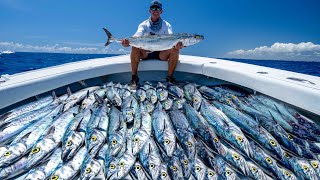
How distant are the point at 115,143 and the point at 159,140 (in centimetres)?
54

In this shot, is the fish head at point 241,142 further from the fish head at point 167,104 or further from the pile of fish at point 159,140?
the fish head at point 167,104

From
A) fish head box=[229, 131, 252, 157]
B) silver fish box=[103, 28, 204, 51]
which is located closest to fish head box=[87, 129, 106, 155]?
fish head box=[229, 131, 252, 157]

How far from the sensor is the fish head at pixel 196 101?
12.4 feet

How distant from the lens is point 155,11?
5469mm

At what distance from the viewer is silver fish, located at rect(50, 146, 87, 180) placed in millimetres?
2189

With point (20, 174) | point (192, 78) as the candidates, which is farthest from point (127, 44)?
point (20, 174)

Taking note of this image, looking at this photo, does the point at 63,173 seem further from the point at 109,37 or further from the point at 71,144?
the point at 109,37

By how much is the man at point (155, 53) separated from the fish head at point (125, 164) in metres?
2.64

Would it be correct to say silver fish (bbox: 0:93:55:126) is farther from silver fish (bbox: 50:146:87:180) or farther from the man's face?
the man's face

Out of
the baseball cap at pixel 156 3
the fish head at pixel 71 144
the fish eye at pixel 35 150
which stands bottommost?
the fish eye at pixel 35 150

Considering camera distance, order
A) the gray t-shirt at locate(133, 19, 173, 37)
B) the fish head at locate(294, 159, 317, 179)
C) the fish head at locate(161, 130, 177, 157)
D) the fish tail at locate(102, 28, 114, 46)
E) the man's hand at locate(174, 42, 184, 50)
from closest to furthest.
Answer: the fish head at locate(294, 159, 317, 179) → the fish head at locate(161, 130, 177, 157) → the man's hand at locate(174, 42, 184, 50) → the fish tail at locate(102, 28, 114, 46) → the gray t-shirt at locate(133, 19, 173, 37)

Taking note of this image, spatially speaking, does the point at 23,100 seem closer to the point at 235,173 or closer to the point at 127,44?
the point at 127,44

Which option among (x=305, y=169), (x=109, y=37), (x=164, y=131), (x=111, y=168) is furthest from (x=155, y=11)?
(x=305, y=169)

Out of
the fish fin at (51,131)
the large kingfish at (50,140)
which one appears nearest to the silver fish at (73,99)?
the large kingfish at (50,140)
